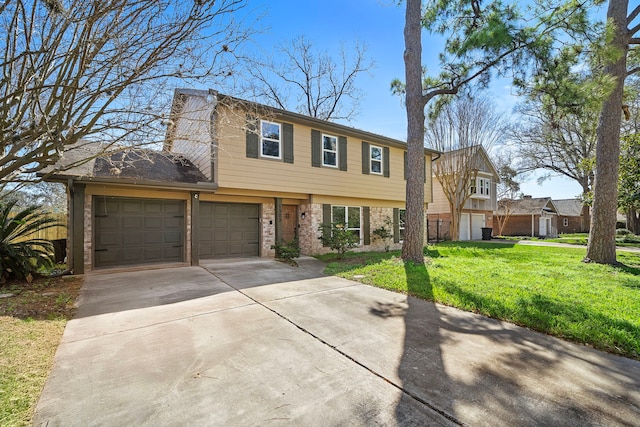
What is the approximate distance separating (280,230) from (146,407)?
8.78 metres

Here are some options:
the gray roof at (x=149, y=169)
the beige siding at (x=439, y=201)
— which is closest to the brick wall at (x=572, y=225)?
the beige siding at (x=439, y=201)

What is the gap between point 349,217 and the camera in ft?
41.2

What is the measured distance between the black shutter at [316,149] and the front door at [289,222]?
2082mm

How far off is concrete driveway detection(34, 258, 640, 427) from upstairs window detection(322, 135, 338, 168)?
7471 mm

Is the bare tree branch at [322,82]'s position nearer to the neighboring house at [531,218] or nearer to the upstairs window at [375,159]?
the upstairs window at [375,159]

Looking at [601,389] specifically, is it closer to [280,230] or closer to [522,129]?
[280,230]

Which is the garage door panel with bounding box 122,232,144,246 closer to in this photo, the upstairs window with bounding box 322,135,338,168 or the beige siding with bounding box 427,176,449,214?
the upstairs window with bounding box 322,135,338,168

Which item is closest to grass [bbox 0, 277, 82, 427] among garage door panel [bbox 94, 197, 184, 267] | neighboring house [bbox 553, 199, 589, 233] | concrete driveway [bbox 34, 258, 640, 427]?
concrete driveway [bbox 34, 258, 640, 427]

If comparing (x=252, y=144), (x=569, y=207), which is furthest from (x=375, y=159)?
(x=569, y=207)

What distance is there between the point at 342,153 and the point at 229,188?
4.73m

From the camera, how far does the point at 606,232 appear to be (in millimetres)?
8242

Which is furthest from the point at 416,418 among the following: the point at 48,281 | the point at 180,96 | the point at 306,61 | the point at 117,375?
the point at 306,61

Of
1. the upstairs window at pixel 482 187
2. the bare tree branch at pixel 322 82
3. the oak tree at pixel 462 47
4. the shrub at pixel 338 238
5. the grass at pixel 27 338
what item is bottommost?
the grass at pixel 27 338

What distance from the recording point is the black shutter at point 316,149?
11.0m
